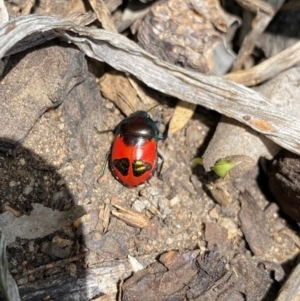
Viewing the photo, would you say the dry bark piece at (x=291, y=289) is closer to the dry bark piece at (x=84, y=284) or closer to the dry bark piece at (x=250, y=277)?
the dry bark piece at (x=250, y=277)

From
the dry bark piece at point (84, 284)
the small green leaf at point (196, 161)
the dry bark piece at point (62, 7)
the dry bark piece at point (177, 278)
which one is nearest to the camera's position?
the dry bark piece at point (84, 284)

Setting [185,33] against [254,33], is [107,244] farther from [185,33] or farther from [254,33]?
[254,33]

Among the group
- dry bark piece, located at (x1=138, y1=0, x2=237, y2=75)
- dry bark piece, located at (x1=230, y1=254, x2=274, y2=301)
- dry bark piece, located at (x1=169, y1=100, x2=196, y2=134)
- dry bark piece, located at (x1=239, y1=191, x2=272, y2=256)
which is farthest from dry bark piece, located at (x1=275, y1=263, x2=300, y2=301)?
dry bark piece, located at (x1=138, y1=0, x2=237, y2=75)

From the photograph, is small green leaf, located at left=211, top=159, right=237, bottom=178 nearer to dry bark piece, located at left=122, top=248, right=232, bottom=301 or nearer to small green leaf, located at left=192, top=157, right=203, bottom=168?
small green leaf, located at left=192, top=157, right=203, bottom=168

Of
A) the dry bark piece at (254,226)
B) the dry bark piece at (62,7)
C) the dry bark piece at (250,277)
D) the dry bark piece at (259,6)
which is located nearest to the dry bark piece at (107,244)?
the dry bark piece at (250,277)

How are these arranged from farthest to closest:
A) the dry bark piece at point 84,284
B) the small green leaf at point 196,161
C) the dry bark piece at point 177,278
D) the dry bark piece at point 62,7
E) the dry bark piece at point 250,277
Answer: the small green leaf at point 196,161, the dry bark piece at point 62,7, the dry bark piece at point 250,277, the dry bark piece at point 177,278, the dry bark piece at point 84,284

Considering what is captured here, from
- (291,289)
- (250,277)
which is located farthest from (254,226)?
(291,289)

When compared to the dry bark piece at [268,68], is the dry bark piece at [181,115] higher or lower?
lower
